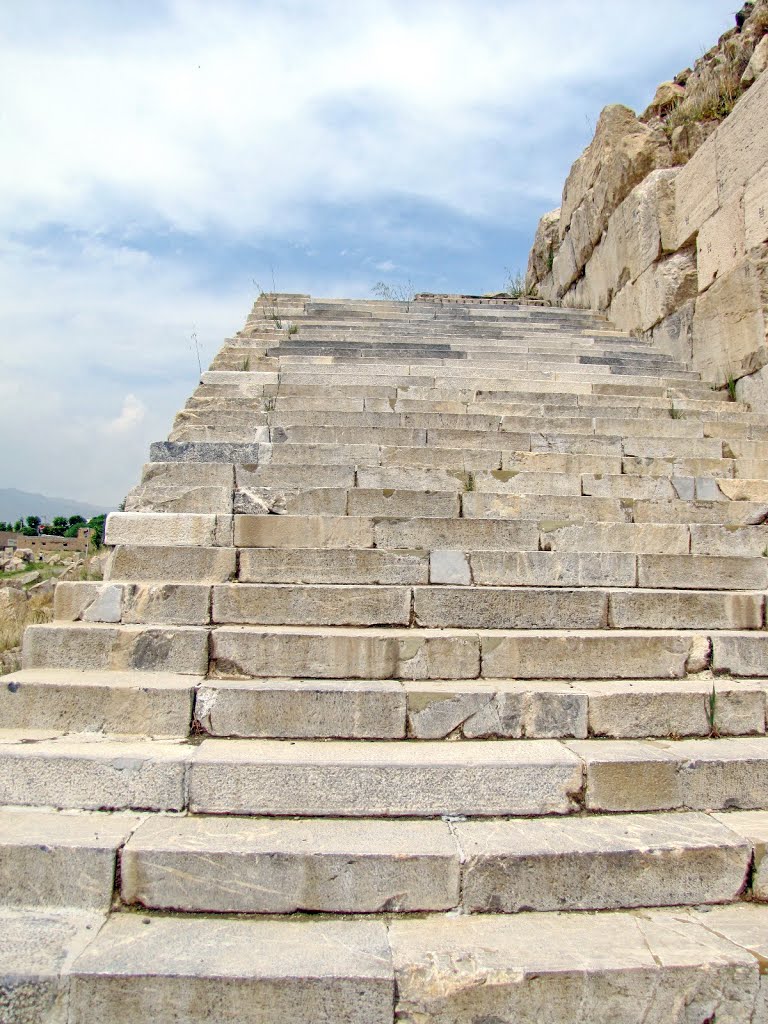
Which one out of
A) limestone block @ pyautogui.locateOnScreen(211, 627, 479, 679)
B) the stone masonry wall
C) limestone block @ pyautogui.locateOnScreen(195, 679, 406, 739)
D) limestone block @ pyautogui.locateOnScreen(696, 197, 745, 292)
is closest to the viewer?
limestone block @ pyautogui.locateOnScreen(195, 679, 406, 739)

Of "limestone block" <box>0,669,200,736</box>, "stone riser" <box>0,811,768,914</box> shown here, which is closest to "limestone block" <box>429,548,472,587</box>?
"limestone block" <box>0,669,200,736</box>

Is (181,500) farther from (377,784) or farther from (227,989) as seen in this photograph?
(227,989)

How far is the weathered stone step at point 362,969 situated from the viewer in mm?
2166

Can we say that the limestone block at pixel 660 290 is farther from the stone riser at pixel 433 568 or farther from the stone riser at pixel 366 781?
the stone riser at pixel 366 781

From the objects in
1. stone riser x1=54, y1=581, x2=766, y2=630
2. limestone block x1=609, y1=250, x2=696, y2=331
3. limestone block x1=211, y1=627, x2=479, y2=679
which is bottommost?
limestone block x1=211, y1=627, x2=479, y2=679

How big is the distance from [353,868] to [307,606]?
1527 millimetres

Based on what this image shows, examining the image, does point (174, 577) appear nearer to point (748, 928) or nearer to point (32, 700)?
point (32, 700)

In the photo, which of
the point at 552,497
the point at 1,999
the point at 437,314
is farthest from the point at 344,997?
the point at 437,314

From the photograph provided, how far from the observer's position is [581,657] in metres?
3.63

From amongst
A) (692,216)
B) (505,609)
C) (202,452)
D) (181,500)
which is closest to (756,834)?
(505,609)

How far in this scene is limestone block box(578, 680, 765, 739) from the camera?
3.33m

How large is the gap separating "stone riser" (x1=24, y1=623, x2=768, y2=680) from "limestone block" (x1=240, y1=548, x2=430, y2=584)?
44 cm

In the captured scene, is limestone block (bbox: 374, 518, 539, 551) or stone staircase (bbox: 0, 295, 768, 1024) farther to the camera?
limestone block (bbox: 374, 518, 539, 551)

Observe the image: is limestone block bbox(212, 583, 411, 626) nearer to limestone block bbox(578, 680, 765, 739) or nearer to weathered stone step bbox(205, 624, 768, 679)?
weathered stone step bbox(205, 624, 768, 679)
